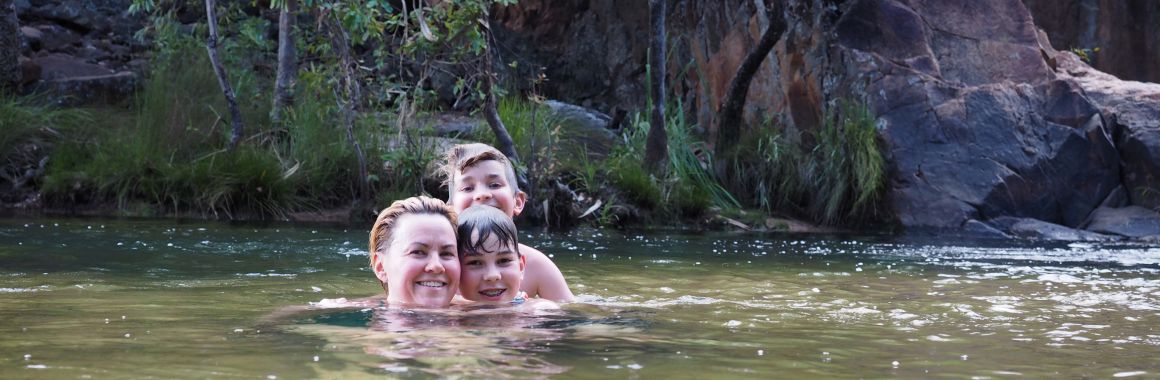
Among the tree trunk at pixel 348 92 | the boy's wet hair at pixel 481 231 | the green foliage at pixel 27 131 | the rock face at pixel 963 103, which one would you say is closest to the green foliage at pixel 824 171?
the rock face at pixel 963 103

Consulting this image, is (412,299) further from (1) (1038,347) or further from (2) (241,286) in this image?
(1) (1038,347)

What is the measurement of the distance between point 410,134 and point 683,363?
8.23 m

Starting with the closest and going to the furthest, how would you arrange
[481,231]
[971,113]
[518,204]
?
1. [481,231]
2. [518,204]
3. [971,113]

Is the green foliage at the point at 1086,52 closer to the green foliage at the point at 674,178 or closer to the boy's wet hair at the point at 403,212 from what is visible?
the green foliage at the point at 674,178

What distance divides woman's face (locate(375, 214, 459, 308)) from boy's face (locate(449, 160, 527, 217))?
753 mm

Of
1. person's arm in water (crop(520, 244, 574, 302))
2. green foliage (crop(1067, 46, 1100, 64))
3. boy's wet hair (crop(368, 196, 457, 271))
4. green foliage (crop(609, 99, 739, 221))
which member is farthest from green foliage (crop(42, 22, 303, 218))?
green foliage (crop(1067, 46, 1100, 64))

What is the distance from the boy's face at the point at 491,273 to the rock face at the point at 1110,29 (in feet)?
48.1

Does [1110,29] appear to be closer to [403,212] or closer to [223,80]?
[223,80]

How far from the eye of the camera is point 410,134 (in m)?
11.8

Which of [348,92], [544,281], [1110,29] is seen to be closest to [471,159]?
[544,281]

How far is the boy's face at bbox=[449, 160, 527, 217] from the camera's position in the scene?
5703 mm

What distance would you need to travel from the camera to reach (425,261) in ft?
16.0

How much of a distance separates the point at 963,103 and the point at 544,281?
26.4 ft

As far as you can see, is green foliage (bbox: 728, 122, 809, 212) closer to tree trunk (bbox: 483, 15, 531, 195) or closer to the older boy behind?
tree trunk (bbox: 483, 15, 531, 195)
